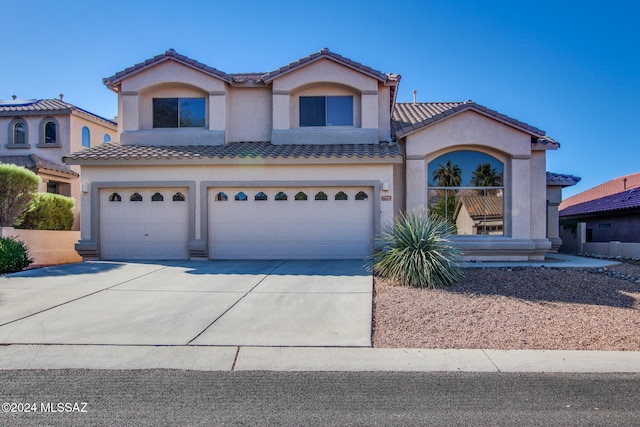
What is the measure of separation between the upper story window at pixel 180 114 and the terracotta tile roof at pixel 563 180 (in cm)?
1354

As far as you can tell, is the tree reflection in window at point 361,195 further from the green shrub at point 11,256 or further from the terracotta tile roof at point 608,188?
the terracotta tile roof at point 608,188

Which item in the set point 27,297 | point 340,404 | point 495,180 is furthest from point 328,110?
point 340,404

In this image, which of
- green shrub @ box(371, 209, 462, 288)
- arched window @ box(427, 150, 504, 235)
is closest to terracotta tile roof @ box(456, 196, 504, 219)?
arched window @ box(427, 150, 504, 235)

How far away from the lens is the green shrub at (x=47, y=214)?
1571 centimetres

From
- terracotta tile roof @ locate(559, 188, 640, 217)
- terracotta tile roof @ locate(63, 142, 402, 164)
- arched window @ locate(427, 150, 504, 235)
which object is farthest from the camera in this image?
terracotta tile roof @ locate(559, 188, 640, 217)

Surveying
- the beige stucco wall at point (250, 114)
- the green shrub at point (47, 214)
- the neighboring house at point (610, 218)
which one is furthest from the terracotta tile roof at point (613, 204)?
the green shrub at point (47, 214)

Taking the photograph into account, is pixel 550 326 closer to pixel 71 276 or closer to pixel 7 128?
pixel 71 276

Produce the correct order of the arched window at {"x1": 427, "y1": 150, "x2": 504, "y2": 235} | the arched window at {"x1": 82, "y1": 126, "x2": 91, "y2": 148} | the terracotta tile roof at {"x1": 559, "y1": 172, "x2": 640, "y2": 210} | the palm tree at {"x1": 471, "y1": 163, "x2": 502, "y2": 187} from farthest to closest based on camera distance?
the terracotta tile roof at {"x1": 559, "y1": 172, "x2": 640, "y2": 210}
the arched window at {"x1": 82, "y1": 126, "x2": 91, "y2": 148}
the palm tree at {"x1": 471, "y1": 163, "x2": 502, "y2": 187}
the arched window at {"x1": 427, "y1": 150, "x2": 504, "y2": 235}

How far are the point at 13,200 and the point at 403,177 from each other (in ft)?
42.7

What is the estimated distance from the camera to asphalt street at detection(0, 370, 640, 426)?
12.8ft

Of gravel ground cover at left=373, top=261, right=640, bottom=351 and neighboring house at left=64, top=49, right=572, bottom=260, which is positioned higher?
neighboring house at left=64, top=49, right=572, bottom=260

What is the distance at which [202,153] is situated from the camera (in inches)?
552

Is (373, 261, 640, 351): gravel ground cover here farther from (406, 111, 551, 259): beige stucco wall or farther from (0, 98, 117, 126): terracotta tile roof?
(0, 98, 117, 126): terracotta tile roof

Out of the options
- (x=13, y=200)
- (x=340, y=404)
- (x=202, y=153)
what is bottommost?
(x=340, y=404)
